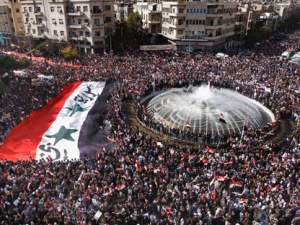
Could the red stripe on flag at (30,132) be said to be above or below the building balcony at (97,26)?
below

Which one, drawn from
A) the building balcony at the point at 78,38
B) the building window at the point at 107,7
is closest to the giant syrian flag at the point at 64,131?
the building balcony at the point at 78,38

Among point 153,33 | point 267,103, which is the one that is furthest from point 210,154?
point 153,33

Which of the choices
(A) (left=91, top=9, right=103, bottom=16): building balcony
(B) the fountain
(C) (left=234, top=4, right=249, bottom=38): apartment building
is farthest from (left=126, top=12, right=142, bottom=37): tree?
(B) the fountain

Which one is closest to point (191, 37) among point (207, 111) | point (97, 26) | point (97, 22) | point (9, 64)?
point (97, 26)

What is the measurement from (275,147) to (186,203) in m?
11.0

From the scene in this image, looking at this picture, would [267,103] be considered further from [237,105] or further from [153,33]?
[153,33]

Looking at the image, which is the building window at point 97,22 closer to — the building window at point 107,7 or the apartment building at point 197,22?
the building window at point 107,7

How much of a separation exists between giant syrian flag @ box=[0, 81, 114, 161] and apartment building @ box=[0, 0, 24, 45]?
54207 millimetres

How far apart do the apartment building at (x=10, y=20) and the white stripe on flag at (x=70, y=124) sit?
5267 cm

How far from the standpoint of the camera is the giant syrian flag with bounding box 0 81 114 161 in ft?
78.5

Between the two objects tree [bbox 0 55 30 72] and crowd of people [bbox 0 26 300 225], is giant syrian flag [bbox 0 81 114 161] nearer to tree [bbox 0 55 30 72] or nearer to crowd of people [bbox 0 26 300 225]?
crowd of people [bbox 0 26 300 225]

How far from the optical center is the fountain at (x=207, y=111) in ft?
96.5

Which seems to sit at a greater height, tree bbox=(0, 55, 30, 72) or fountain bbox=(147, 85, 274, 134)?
tree bbox=(0, 55, 30, 72)

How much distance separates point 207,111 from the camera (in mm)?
31297
